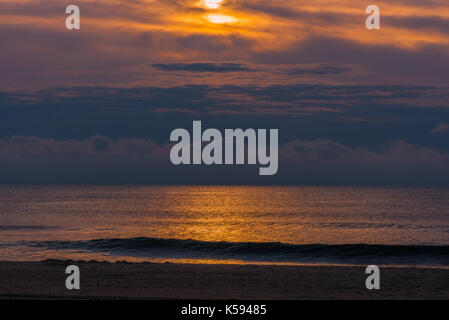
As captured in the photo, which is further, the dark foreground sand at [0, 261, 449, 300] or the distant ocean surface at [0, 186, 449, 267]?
the distant ocean surface at [0, 186, 449, 267]

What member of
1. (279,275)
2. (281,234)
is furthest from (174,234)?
(279,275)

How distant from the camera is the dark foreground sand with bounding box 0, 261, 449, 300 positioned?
19844mm

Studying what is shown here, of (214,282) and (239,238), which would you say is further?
(239,238)

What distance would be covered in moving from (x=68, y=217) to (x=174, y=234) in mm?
23677

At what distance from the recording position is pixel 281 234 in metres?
55.0

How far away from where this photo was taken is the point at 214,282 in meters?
22.8

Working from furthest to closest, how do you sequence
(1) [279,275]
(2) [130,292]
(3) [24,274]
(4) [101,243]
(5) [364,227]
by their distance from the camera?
(5) [364,227]
(4) [101,243]
(1) [279,275]
(3) [24,274]
(2) [130,292]

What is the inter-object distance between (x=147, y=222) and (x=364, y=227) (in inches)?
1078

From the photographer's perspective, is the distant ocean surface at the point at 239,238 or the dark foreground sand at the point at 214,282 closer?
the dark foreground sand at the point at 214,282

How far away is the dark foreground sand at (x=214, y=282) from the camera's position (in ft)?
65.1
